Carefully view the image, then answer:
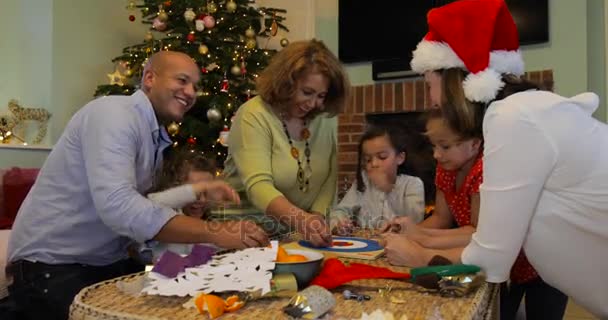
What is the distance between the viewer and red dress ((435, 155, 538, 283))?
3.93ft

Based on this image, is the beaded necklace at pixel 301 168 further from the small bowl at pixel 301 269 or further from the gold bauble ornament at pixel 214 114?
the gold bauble ornament at pixel 214 114

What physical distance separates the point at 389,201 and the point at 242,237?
1104mm

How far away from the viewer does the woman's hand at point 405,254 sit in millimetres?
947

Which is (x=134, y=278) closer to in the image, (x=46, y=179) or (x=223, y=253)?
(x=223, y=253)

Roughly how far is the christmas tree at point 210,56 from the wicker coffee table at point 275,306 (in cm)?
243

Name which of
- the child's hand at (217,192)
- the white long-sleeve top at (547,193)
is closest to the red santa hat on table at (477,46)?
the white long-sleeve top at (547,193)

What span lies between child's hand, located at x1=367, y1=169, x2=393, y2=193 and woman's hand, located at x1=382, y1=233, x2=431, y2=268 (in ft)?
3.76

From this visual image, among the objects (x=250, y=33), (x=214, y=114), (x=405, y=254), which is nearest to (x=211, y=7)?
(x=250, y=33)

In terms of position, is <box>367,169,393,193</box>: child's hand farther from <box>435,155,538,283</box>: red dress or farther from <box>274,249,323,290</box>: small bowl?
<box>274,249,323,290</box>: small bowl

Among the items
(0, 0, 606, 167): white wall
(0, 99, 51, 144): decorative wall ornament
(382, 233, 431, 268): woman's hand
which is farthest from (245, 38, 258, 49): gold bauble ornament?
(382, 233, 431, 268): woman's hand

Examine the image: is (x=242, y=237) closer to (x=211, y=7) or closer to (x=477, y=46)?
(x=477, y=46)

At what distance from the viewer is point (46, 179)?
50.8 inches

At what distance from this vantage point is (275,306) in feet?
2.33

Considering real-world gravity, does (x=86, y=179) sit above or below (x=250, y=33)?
below
